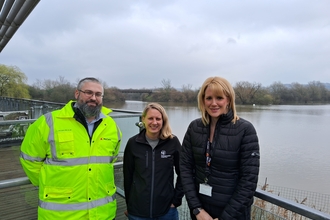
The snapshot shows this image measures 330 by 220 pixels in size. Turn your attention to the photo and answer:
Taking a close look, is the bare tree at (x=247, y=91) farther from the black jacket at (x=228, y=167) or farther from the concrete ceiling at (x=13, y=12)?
the black jacket at (x=228, y=167)

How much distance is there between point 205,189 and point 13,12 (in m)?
6.94

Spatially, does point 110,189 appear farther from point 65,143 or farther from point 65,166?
point 65,143

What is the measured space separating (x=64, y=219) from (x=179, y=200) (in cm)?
83

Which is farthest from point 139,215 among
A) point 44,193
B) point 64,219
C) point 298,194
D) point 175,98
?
point 175,98

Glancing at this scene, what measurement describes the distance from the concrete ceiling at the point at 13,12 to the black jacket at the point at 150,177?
5.39 metres

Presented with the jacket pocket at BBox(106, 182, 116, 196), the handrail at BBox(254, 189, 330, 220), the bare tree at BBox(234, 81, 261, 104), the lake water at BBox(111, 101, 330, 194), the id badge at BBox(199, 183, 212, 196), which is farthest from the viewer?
the bare tree at BBox(234, 81, 261, 104)

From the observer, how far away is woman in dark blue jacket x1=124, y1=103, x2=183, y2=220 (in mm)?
1837

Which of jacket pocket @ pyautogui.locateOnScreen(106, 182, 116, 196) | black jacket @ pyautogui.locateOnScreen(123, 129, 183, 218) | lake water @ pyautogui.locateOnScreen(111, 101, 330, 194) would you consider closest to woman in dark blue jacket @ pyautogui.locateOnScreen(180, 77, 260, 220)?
black jacket @ pyautogui.locateOnScreen(123, 129, 183, 218)

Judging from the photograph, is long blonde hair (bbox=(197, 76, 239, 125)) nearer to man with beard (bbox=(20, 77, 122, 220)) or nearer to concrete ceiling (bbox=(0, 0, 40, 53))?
man with beard (bbox=(20, 77, 122, 220))

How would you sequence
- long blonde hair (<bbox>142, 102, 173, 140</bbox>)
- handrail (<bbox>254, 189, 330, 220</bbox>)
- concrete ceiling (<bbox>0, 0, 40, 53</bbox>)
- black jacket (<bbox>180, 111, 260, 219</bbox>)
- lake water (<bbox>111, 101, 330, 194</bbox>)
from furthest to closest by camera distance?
lake water (<bbox>111, 101, 330, 194</bbox>)
concrete ceiling (<bbox>0, 0, 40, 53</bbox>)
long blonde hair (<bbox>142, 102, 173, 140</bbox>)
black jacket (<bbox>180, 111, 260, 219</bbox>)
handrail (<bbox>254, 189, 330, 220</bbox>)

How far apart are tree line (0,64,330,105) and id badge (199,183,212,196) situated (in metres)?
10.2

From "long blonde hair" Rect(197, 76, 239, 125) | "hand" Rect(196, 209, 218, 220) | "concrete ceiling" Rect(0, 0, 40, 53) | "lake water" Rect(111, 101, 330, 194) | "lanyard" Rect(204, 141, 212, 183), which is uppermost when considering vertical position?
"concrete ceiling" Rect(0, 0, 40, 53)

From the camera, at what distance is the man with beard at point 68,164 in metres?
1.59

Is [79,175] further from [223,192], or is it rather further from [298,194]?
[298,194]
